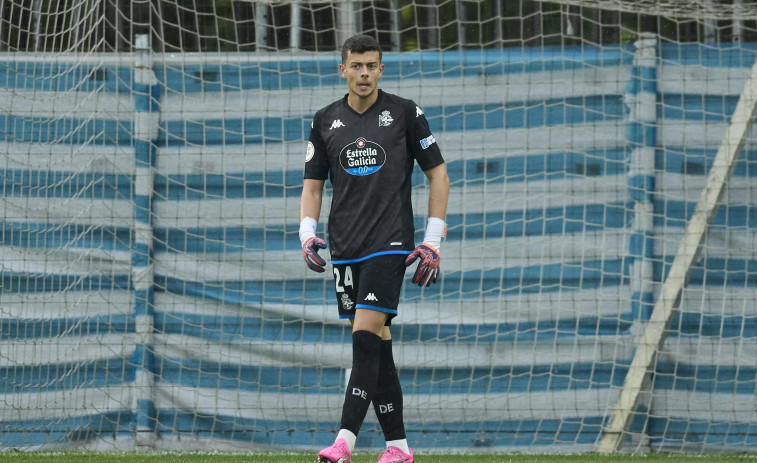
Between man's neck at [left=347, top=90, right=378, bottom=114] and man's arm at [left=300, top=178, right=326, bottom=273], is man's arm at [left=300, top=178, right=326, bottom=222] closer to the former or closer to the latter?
man's arm at [left=300, top=178, right=326, bottom=273]

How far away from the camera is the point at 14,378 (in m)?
6.64

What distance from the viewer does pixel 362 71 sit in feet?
14.0

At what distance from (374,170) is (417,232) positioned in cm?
258

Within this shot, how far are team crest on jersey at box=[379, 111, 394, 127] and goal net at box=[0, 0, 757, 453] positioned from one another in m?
2.37

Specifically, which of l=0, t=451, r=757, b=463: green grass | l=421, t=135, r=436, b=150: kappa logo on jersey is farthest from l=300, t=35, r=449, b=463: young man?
l=0, t=451, r=757, b=463: green grass

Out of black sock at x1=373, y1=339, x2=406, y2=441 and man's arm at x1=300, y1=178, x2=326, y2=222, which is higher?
man's arm at x1=300, y1=178, x2=326, y2=222

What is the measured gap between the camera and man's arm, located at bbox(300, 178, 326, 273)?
14.0 feet

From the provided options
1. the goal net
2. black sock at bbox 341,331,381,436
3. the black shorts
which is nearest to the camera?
black sock at bbox 341,331,381,436

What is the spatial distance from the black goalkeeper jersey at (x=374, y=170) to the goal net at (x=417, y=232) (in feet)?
7.61

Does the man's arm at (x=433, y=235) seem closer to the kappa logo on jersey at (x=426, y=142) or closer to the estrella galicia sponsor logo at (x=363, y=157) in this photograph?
the kappa logo on jersey at (x=426, y=142)

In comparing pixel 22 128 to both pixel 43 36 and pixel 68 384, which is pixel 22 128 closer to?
pixel 43 36

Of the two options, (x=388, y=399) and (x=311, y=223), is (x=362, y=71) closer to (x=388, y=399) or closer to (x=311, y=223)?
(x=311, y=223)

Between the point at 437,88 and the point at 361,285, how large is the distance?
9.46 ft

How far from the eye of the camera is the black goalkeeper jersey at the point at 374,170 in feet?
13.8
